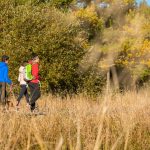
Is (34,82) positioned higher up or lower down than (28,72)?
lower down

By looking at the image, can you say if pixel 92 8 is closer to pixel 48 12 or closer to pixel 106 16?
pixel 106 16

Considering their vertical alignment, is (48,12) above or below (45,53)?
above

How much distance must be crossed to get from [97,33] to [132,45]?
2679 millimetres

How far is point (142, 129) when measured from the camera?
33.7 feet

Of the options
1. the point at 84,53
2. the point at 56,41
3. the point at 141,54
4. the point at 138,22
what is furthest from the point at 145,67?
the point at 56,41

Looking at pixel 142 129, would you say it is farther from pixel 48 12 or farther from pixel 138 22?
pixel 138 22

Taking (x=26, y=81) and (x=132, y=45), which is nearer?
(x=26, y=81)

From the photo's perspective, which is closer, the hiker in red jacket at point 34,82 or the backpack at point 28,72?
the hiker in red jacket at point 34,82

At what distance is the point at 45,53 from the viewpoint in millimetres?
25734

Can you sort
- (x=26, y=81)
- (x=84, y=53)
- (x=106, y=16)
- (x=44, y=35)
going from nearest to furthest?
(x=26, y=81), (x=44, y=35), (x=84, y=53), (x=106, y=16)

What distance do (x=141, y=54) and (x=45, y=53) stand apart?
37.8 ft

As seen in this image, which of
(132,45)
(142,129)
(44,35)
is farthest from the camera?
(132,45)

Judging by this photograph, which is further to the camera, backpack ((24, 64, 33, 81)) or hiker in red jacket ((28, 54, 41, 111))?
backpack ((24, 64, 33, 81))

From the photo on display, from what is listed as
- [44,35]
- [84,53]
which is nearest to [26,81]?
[44,35]
